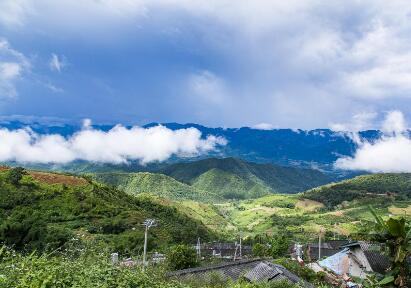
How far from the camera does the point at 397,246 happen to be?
13312 millimetres

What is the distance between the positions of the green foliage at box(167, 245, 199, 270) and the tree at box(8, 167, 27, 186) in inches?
2172

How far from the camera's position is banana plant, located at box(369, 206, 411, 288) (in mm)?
12992

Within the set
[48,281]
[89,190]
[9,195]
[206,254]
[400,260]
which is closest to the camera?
[48,281]

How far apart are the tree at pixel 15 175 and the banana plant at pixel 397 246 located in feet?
307

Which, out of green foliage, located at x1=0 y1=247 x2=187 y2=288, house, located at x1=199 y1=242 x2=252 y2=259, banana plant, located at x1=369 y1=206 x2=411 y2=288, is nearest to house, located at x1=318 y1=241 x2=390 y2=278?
banana plant, located at x1=369 y1=206 x2=411 y2=288

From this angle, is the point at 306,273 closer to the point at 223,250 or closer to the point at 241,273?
the point at 241,273

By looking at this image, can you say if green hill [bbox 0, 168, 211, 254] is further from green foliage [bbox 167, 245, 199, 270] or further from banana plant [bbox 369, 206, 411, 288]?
banana plant [bbox 369, 206, 411, 288]

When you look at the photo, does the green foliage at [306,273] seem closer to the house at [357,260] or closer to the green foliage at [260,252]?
the house at [357,260]

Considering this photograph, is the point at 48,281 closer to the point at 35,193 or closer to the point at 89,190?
the point at 35,193

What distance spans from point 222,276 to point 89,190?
7671 centimetres

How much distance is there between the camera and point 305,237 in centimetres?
→ 14900

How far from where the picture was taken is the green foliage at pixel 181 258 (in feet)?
174

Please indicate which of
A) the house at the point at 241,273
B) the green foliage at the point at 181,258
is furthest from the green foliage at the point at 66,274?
the green foliage at the point at 181,258

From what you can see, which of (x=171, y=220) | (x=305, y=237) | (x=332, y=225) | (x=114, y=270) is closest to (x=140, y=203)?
(x=171, y=220)
